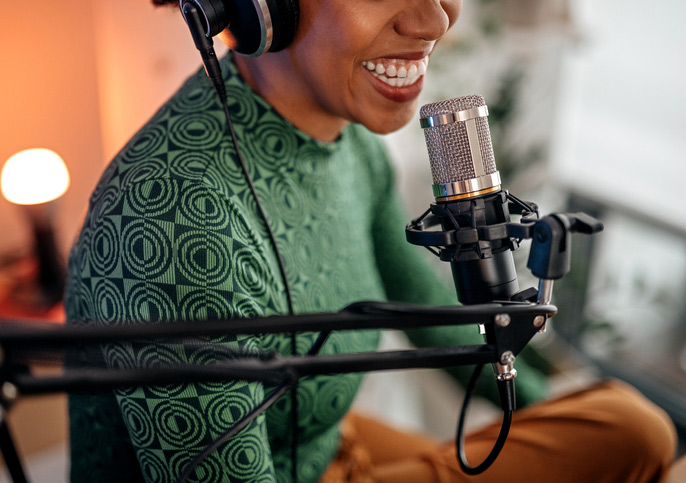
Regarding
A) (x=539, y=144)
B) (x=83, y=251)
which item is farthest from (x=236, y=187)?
(x=539, y=144)

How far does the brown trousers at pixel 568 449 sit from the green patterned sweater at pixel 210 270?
5.8 inches

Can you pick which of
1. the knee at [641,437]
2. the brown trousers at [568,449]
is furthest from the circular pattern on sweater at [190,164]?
the knee at [641,437]

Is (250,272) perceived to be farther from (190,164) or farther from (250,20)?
(250,20)

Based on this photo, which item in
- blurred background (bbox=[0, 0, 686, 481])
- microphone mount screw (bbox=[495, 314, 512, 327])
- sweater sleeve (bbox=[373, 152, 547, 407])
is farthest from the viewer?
blurred background (bbox=[0, 0, 686, 481])

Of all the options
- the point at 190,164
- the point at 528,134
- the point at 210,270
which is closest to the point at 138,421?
the point at 210,270

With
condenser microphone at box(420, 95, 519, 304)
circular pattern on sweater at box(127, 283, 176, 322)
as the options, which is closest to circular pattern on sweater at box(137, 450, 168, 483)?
circular pattern on sweater at box(127, 283, 176, 322)

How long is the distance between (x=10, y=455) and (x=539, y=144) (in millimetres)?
1807

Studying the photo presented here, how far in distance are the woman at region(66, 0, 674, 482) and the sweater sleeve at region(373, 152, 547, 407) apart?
0.12 metres

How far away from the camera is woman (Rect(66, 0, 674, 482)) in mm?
652

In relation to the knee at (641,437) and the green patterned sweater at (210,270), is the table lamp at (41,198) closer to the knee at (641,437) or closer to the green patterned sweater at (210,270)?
the green patterned sweater at (210,270)

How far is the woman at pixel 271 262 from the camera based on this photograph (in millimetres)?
652

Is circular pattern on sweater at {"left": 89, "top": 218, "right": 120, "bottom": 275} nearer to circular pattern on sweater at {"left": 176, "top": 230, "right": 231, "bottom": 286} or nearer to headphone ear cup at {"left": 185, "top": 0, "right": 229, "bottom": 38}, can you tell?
circular pattern on sweater at {"left": 176, "top": 230, "right": 231, "bottom": 286}

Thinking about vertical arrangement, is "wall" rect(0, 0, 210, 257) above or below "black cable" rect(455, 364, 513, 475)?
above

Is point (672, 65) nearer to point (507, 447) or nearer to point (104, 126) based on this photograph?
point (507, 447)
